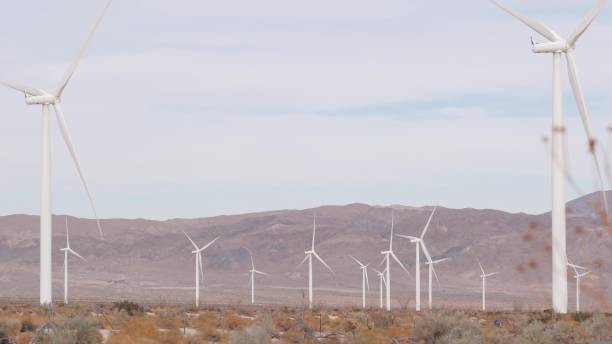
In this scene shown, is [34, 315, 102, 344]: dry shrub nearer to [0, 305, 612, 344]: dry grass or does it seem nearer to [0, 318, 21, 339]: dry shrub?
[0, 305, 612, 344]: dry grass

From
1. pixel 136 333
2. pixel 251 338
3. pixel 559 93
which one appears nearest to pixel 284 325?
pixel 136 333

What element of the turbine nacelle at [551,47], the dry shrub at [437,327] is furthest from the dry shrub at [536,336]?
the turbine nacelle at [551,47]

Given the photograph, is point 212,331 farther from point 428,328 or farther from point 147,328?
point 428,328

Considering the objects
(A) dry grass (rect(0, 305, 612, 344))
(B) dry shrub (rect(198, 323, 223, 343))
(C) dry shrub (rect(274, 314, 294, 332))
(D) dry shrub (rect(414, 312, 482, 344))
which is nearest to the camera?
(A) dry grass (rect(0, 305, 612, 344))

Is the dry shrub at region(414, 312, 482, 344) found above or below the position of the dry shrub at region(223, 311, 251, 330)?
above

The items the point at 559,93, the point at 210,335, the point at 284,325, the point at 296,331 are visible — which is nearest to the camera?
the point at 210,335

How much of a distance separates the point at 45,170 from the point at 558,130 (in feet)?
155

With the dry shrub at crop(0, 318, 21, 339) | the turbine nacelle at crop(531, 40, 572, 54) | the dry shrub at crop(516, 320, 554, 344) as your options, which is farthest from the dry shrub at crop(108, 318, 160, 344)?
the turbine nacelle at crop(531, 40, 572, 54)

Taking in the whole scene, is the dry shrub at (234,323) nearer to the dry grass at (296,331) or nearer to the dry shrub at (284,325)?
the dry grass at (296,331)

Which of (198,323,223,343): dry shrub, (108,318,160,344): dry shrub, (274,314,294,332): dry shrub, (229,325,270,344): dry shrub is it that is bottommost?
(274,314,294,332): dry shrub

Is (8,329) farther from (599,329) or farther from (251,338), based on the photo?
(599,329)

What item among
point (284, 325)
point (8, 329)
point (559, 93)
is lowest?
point (284, 325)

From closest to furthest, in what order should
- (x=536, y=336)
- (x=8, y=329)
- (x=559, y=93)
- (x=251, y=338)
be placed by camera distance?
(x=251, y=338), (x=536, y=336), (x=8, y=329), (x=559, y=93)

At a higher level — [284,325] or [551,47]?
[551,47]
